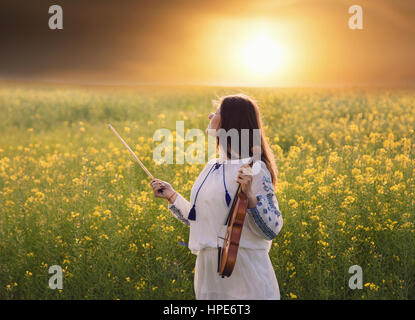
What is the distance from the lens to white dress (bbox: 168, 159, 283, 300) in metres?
2.54

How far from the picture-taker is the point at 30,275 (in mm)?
4570

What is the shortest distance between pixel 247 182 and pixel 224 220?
1.20 feet

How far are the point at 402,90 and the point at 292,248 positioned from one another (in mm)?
11894

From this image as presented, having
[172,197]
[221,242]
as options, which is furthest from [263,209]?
[172,197]

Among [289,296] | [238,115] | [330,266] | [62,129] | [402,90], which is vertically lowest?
[289,296]

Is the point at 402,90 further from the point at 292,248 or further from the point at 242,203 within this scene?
the point at 242,203

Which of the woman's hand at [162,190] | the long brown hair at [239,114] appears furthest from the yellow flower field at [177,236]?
the woman's hand at [162,190]

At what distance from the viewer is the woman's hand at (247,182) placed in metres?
2.30

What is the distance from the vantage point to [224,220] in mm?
2574

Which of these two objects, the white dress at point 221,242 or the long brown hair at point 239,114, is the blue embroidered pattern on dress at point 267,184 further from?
the long brown hair at point 239,114

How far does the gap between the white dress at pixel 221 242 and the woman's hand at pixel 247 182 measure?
0.11m

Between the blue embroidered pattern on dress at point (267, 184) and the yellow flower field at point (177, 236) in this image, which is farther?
the yellow flower field at point (177, 236)

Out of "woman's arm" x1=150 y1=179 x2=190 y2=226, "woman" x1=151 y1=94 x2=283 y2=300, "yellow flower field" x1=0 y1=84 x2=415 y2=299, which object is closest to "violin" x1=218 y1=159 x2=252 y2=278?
"woman" x1=151 y1=94 x2=283 y2=300
